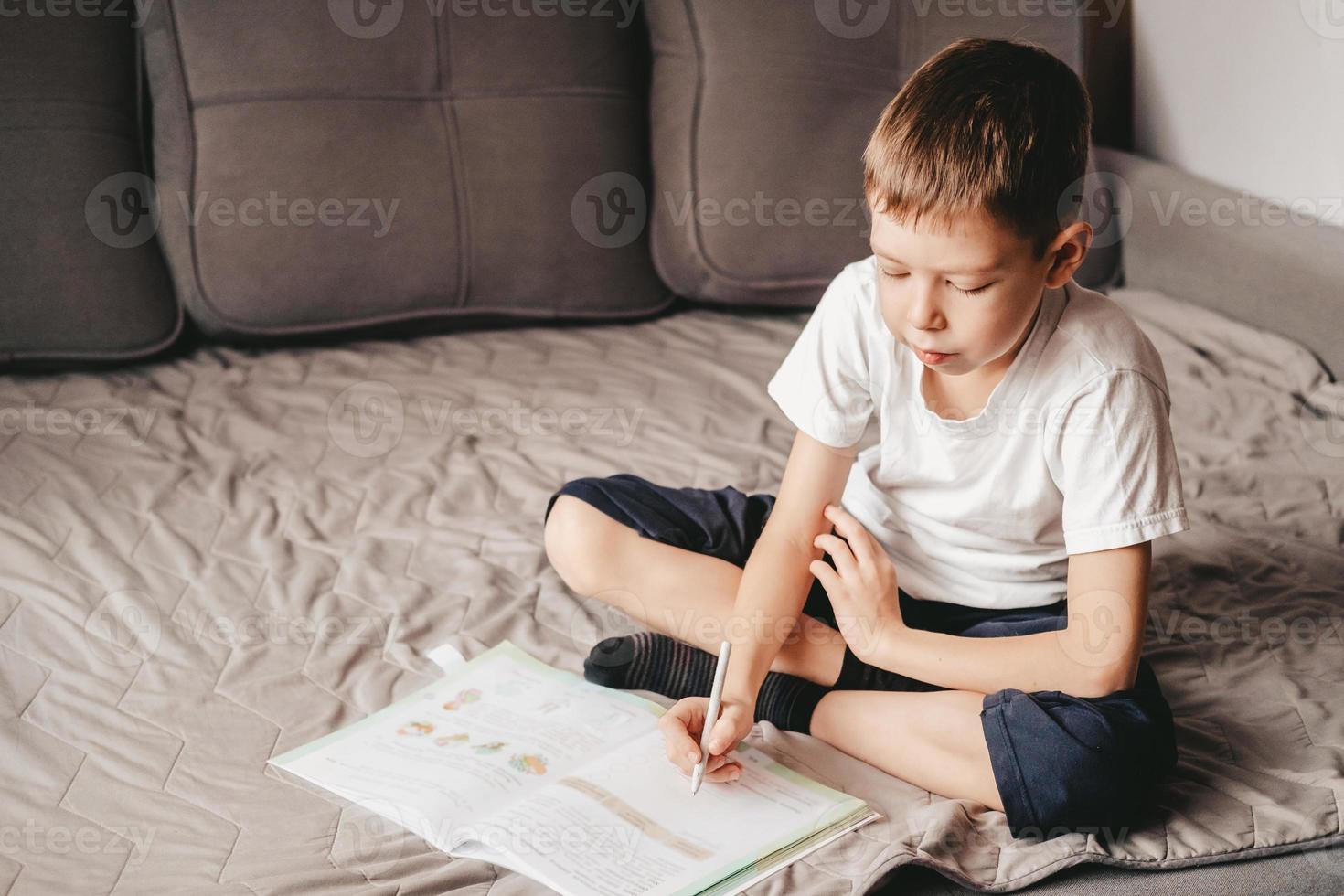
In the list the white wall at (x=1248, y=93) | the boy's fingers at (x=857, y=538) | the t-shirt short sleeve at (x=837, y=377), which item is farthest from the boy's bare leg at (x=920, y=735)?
the white wall at (x=1248, y=93)

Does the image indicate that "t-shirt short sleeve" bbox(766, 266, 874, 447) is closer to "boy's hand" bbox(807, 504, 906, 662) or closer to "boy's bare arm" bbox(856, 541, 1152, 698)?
"boy's hand" bbox(807, 504, 906, 662)

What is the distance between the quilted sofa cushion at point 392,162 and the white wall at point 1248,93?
Answer: 0.85 metres

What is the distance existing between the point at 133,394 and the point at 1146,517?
1208mm

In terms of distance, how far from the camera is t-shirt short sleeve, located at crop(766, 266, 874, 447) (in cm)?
99

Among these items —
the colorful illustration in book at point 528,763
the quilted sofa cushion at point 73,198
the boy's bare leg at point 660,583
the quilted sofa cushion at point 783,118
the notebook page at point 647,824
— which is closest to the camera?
the notebook page at point 647,824

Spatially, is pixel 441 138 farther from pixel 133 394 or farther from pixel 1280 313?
pixel 1280 313

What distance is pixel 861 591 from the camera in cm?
98

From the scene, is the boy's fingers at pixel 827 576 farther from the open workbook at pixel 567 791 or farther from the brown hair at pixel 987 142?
the brown hair at pixel 987 142

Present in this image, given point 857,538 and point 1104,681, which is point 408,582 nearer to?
point 857,538

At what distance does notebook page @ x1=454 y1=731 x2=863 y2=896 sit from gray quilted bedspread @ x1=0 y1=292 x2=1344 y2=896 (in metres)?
0.02

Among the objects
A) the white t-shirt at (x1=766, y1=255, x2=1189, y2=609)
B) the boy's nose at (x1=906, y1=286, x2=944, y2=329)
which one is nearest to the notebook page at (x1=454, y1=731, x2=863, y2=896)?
the white t-shirt at (x1=766, y1=255, x2=1189, y2=609)

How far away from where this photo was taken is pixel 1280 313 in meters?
1.58

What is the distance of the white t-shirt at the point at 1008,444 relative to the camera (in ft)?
2.95

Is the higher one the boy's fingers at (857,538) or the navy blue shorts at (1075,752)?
the boy's fingers at (857,538)
